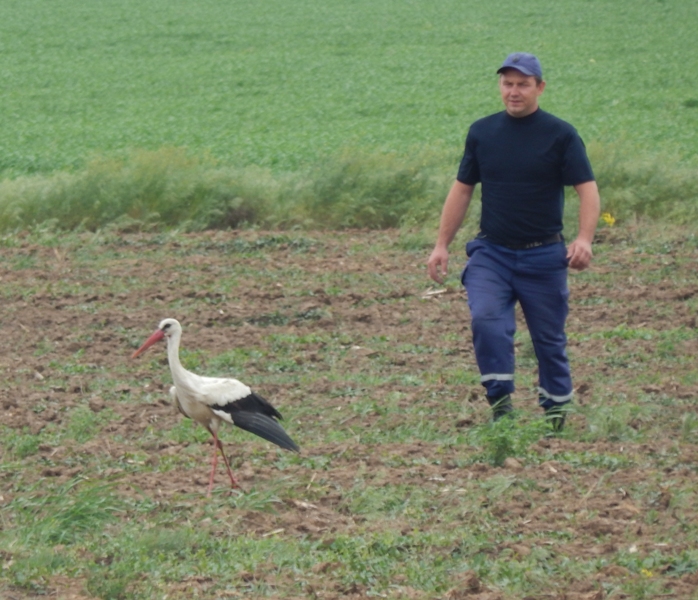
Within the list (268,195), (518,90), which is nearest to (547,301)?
(518,90)

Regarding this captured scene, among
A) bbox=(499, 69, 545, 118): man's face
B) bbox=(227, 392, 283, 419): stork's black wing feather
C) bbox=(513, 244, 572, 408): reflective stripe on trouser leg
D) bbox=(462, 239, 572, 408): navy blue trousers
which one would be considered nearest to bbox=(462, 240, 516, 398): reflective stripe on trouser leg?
bbox=(462, 239, 572, 408): navy blue trousers

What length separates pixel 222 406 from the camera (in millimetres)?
6430

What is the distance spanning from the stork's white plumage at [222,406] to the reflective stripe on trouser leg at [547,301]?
165 centimetres

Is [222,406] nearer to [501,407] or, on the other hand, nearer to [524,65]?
[501,407]

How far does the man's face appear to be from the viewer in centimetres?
675

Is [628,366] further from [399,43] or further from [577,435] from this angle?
[399,43]

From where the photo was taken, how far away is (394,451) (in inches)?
276

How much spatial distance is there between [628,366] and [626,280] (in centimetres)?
345

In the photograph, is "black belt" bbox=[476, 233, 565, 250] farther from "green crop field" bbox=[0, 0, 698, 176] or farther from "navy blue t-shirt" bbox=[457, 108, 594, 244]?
"green crop field" bbox=[0, 0, 698, 176]

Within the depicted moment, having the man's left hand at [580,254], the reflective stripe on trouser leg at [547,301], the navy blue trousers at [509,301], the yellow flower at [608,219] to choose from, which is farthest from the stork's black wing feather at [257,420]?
the yellow flower at [608,219]

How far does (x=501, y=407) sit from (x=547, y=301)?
68cm

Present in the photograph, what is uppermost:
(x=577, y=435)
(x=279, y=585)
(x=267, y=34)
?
(x=279, y=585)

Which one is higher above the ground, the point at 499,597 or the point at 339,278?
the point at 499,597

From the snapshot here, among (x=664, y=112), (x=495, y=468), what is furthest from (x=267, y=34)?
(x=495, y=468)
